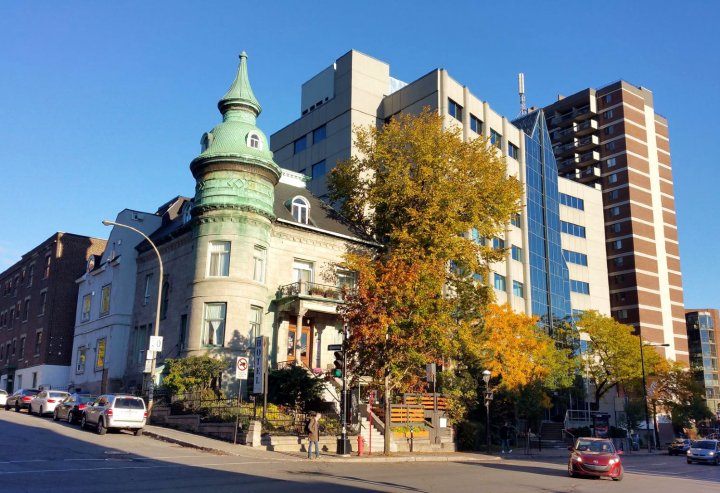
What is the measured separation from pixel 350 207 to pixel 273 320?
11.2 m

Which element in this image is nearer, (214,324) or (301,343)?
(214,324)

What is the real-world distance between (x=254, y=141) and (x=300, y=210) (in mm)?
5751

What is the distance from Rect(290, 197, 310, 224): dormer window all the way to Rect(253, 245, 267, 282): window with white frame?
433 centimetres

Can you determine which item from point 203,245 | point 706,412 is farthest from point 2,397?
point 706,412

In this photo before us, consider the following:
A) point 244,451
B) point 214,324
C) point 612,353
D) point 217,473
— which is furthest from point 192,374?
point 612,353

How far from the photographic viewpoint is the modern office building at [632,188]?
305 feet

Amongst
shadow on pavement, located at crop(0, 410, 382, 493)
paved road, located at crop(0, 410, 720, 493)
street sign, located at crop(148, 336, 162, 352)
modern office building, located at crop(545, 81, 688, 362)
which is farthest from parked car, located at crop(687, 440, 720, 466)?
modern office building, located at crop(545, 81, 688, 362)

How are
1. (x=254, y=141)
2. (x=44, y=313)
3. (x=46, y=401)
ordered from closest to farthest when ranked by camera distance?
(x=46, y=401)
(x=254, y=141)
(x=44, y=313)

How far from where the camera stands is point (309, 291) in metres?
37.4

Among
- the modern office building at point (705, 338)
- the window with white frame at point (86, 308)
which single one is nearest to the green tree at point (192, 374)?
the window with white frame at point (86, 308)

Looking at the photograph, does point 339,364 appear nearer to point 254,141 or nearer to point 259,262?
point 259,262

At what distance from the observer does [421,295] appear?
2759 cm

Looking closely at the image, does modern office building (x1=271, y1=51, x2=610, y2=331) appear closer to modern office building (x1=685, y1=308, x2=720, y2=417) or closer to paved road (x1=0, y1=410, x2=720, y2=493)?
paved road (x1=0, y1=410, x2=720, y2=493)

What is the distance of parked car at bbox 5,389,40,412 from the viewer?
1427 inches
